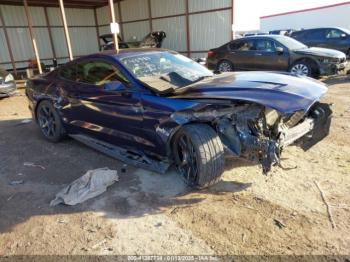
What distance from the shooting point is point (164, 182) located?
3.84m

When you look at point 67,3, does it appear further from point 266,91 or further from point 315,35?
point 266,91

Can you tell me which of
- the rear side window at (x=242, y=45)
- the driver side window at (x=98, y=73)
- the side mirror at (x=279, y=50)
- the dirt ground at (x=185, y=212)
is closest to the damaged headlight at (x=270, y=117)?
the dirt ground at (x=185, y=212)

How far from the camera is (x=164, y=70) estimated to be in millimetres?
4332

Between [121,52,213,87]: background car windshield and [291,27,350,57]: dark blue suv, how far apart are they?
11149 millimetres

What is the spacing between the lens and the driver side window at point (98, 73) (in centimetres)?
419

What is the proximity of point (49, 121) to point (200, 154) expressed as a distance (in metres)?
3.39

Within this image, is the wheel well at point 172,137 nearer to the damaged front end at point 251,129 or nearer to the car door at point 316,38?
the damaged front end at point 251,129

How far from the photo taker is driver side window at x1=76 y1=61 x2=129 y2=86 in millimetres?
4188

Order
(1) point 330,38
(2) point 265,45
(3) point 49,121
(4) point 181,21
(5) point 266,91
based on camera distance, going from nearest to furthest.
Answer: (5) point 266,91, (3) point 49,121, (2) point 265,45, (1) point 330,38, (4) point 181,21

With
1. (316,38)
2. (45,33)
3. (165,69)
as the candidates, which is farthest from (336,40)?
(45,33)

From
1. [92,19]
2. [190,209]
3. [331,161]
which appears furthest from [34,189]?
[92,19]

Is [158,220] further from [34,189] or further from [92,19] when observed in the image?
[92,19]

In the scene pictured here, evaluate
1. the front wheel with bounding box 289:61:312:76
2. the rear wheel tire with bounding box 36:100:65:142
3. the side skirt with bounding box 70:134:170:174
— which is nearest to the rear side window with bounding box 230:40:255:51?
the front wheel with bounding box 289:61:312:76

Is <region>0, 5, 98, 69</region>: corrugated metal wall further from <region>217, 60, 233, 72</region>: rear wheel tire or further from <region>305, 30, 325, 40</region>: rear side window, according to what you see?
<region>305, 30, 325, 40</region>: rear side window
